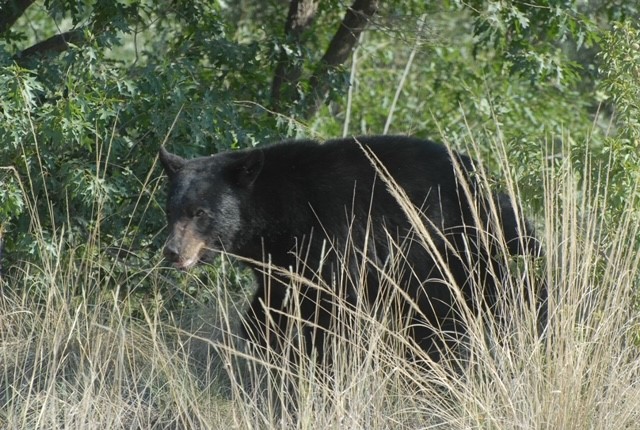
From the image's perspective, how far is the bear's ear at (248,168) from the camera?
20.0 ft

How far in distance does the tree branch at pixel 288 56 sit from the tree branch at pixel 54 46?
1.48 meters

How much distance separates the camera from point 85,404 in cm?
462

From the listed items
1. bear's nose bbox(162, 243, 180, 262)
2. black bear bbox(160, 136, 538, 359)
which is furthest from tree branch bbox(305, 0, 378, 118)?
bear's nose bbox(162, 243, 180, 262)

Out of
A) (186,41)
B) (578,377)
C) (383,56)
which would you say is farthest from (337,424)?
(383,56)

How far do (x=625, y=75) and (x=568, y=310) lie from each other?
1524 mm

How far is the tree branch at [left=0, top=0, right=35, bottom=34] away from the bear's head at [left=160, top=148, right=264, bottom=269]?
6.89 feet

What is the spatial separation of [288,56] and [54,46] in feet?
5.37

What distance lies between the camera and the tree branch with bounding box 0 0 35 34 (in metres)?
7.58

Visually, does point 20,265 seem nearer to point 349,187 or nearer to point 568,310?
point 349,187

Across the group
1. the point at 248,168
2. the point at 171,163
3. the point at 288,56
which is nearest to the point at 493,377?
the point at 248,168

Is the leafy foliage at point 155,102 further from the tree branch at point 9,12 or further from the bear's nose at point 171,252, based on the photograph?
the bear's nose at point 171,252

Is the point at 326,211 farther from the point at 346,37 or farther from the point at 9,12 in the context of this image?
the point at 9,12

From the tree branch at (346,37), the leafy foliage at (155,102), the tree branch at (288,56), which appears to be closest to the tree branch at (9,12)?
the leafy foliage at (155,102)

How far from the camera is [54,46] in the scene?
7586 millimetres
